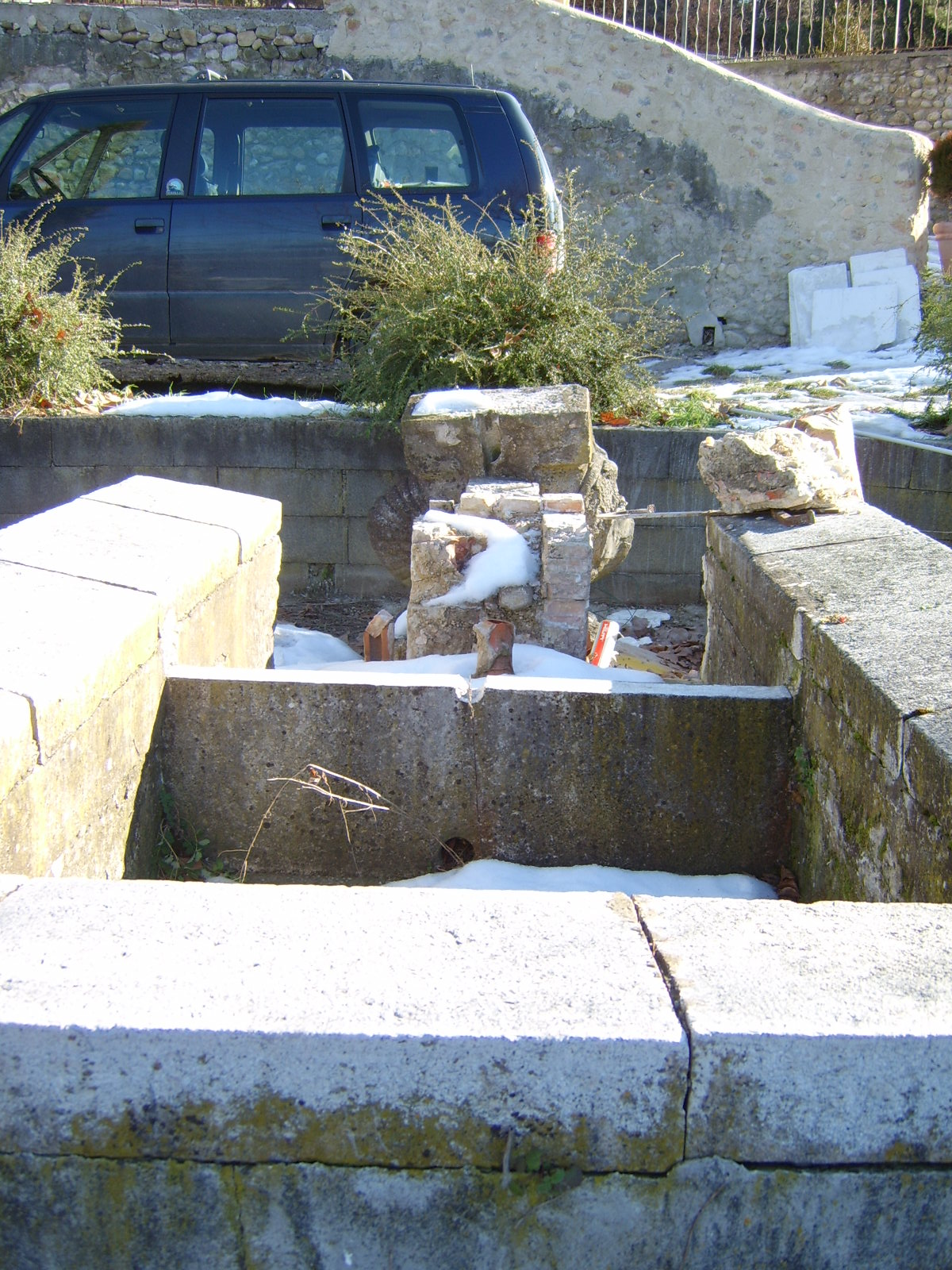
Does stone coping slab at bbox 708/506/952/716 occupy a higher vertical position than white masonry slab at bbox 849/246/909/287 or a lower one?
lower

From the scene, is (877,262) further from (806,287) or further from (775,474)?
(775,474)

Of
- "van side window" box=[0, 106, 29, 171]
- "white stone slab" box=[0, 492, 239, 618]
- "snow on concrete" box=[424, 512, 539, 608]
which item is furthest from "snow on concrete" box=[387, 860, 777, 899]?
"van side window" box=[0, 106, 29, 171]

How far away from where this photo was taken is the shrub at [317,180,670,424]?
584cm

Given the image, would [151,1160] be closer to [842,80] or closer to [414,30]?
[414,30]

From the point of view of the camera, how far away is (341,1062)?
137 cm

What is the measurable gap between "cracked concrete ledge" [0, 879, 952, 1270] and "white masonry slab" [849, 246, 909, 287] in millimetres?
10222

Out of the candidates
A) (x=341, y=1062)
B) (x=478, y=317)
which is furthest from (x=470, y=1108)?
(x=478, y=317)

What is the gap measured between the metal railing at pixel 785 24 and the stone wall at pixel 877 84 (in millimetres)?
329

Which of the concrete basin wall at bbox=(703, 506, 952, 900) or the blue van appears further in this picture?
the blue van

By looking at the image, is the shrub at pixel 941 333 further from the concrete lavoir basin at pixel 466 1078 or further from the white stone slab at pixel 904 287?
the concrete lavoir basin at pixel 466 1078

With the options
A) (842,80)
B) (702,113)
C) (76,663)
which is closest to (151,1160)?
(76,663)

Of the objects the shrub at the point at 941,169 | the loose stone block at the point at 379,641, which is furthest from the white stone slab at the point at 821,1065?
the shrub at the point at 941,169

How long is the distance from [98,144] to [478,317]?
113 inches

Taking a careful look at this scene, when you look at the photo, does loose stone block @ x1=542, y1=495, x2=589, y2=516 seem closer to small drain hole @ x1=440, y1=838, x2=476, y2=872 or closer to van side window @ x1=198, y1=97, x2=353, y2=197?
small drain hole @ x1=440, y1=838, x2=476, y2=872
